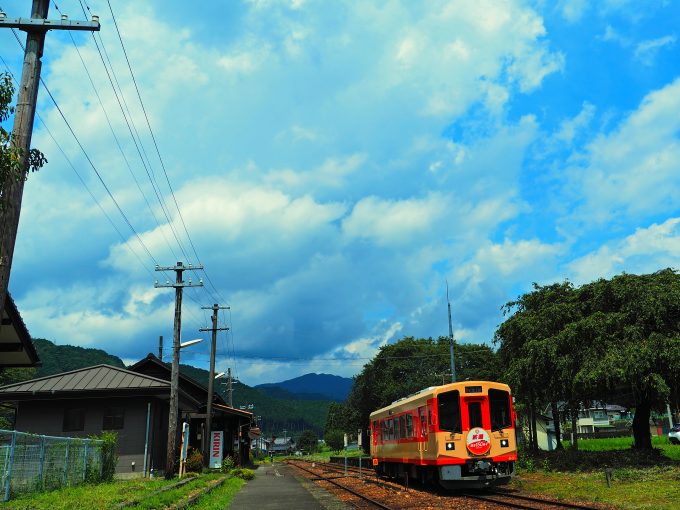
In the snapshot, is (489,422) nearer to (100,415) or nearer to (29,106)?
(29,106)

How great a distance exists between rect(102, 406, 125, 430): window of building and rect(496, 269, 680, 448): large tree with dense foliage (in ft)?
60.2

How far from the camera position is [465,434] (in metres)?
17.2

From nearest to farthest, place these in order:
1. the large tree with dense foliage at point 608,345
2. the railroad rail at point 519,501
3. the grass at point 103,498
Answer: the grass at point 103,498 < the railroad rail at point 519,501 < the large tree with dense foliage at point 608,345

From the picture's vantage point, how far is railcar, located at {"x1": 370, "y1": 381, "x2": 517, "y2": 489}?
55.9 ft

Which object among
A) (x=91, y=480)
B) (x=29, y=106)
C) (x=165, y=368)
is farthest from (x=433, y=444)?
(x=165, y=368)

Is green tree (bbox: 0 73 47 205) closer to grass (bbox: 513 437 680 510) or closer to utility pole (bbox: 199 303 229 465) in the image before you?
grass (bbox: 513 437 680 510)

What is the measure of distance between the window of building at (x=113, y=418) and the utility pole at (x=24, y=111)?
65.9 ft

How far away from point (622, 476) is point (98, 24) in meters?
19.3

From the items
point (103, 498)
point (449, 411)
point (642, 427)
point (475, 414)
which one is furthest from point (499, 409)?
point (642, 427)

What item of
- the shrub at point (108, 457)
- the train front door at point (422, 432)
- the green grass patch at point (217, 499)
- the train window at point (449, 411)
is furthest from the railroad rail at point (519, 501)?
the shrub at point (108, 457)

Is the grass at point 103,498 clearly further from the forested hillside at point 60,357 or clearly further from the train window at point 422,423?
the forested hillside at point 60,357

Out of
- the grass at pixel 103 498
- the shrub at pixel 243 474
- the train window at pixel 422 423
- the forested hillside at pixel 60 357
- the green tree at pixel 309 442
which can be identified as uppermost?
the forested hillside at pixel 60 357

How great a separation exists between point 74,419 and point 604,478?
72.4ft

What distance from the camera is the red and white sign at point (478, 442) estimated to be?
56.1 feet
